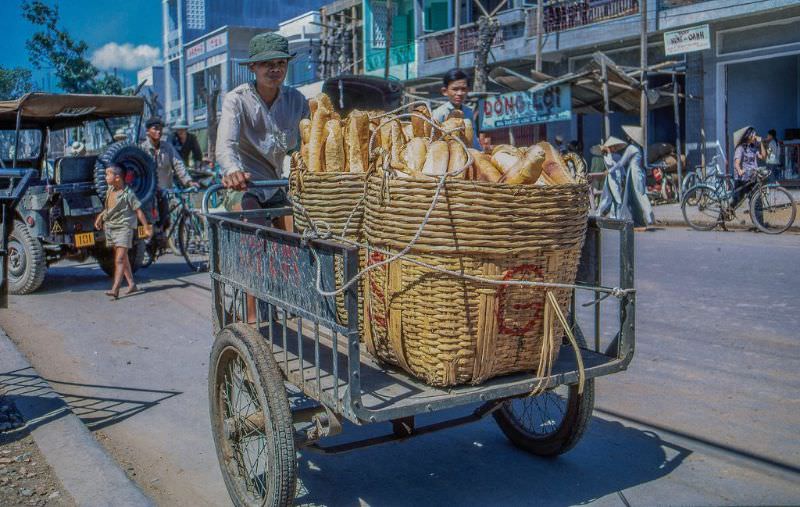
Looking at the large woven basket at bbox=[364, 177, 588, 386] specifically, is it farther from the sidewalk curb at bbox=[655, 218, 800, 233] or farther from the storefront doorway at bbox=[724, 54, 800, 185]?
the storefront doorway at bbox=[724, 54, 800, 185]

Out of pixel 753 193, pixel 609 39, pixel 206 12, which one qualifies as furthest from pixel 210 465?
pixel 206 12

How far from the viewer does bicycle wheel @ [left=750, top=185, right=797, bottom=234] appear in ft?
42.4

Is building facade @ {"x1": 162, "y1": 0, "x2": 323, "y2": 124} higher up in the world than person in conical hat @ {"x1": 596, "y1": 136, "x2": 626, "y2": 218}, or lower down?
higher up

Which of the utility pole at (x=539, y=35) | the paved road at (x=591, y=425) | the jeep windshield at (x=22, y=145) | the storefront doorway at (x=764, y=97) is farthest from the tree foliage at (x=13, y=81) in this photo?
the storefront doorway at (x=764, y=97)

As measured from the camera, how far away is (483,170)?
10.1 ft

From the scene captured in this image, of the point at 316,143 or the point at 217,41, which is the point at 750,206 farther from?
the point at 217,41

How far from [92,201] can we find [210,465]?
21.0 ft

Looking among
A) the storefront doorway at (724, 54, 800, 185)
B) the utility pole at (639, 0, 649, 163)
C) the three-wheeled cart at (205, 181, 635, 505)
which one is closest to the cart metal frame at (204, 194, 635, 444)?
the three-wheeled cart at (205, 181, 635, 505)

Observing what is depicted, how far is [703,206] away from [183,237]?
8927 millimetres

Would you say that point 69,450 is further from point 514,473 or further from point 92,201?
point 92,201

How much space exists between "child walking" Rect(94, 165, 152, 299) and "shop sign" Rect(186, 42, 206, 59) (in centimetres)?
3453

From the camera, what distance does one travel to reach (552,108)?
62.1 ft

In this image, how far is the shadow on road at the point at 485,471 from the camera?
3.52 m

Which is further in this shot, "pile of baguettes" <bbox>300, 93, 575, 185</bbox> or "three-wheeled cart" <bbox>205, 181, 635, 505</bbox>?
"pile of baguettes" <bbox>300, 93, 575, 185</bbox>
